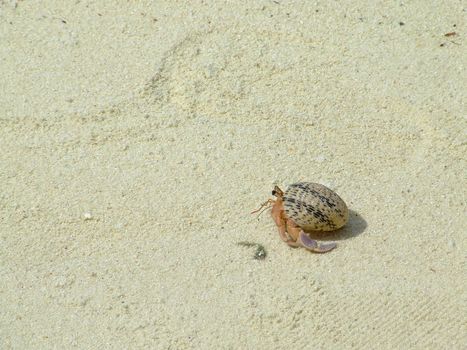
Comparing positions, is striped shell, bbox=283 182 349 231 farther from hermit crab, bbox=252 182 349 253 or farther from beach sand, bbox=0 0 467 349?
beach sand, bbox=0 0 467 349

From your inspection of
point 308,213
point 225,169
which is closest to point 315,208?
point 308,213

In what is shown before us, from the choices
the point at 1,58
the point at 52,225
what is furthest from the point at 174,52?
the point at 52,225

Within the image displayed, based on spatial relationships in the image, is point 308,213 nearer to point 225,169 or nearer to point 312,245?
point 312,245

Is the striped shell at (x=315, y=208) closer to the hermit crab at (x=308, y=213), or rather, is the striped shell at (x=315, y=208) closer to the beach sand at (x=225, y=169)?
the hermit crab at (x=308, y=213)

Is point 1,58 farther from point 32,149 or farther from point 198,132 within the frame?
point 198,132

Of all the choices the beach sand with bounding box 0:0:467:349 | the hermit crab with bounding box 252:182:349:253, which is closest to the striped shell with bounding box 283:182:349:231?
the hermit crab with bounding box 252:182:349:253

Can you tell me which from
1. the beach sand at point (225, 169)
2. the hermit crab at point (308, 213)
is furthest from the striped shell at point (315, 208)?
the beach sand at point (225, 169)
